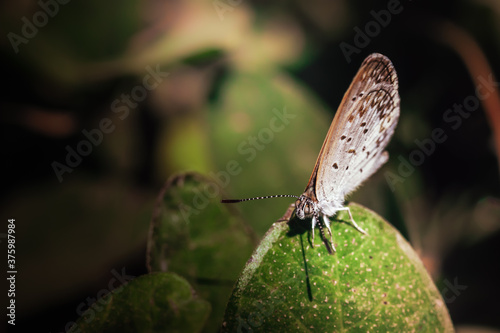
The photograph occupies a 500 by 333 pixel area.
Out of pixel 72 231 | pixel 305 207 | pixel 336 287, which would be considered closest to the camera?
pixel 336 287

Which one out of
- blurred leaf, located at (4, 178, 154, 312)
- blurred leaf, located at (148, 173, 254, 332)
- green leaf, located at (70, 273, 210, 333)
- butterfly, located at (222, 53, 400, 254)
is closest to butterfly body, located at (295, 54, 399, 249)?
butterfly, located at (222, 53, 400, 254)

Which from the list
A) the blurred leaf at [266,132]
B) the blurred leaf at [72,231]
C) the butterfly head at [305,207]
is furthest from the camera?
the blurred leaf at [266,132]

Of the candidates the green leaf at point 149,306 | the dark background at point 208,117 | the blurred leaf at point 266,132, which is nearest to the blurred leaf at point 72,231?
the dark background at point 208,117

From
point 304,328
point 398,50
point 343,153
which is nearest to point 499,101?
point 398,50

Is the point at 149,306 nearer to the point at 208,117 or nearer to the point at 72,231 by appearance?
the point at 72,231

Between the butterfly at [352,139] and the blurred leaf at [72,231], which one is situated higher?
the butterfly at [352,139]

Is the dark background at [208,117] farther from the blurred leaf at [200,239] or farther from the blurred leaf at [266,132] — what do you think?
the blurred leaf at [200,239]

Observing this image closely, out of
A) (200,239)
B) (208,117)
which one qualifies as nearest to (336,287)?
(200,239)

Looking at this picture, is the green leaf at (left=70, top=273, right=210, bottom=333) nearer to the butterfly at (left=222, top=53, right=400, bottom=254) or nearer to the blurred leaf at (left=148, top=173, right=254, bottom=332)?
the blurred leaf at (left=148, top=173, right=254, bottom=332)
